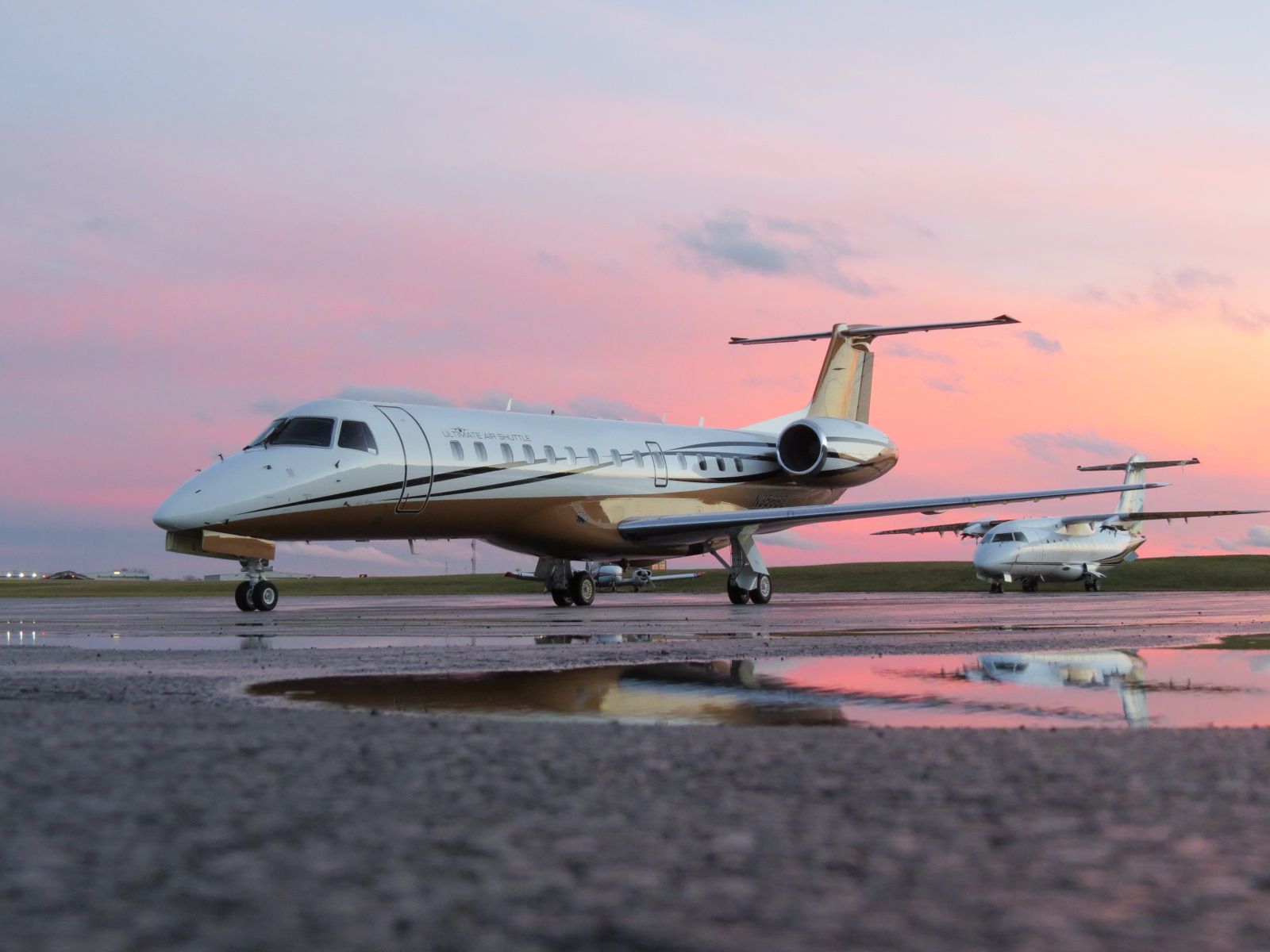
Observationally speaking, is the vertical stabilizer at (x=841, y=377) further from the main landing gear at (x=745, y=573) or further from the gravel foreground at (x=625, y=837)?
the gravel foreground at (x=625, y=837)

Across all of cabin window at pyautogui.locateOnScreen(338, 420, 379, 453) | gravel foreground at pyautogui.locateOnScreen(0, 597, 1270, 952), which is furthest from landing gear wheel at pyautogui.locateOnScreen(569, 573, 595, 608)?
gravel foreground at pyautogui.locateOnScreen(0, 597, 1270, 952)

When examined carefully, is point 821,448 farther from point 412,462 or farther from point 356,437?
point 356,437

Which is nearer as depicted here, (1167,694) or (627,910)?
(627,910)

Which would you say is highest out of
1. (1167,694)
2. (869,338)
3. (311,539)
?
(869,338)

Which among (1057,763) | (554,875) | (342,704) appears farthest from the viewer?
(342,704)

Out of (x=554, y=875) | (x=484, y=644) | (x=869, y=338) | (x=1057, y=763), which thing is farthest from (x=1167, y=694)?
(x=869, y=338)

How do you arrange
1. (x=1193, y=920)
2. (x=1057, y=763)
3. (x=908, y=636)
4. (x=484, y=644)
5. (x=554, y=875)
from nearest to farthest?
(x=1193, y=920) → (x=554, y=875) → (x=1057, y=763) → (x=484, y=644) → (x=908, y=636)

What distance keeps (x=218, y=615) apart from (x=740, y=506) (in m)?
13.3

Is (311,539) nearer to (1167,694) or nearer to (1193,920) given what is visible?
(1167,694)

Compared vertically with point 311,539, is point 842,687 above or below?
below

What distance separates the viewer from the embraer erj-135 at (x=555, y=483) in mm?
19969

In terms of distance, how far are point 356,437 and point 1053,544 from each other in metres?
27.4

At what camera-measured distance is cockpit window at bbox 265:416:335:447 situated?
67.8 ft

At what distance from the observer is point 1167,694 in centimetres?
649
